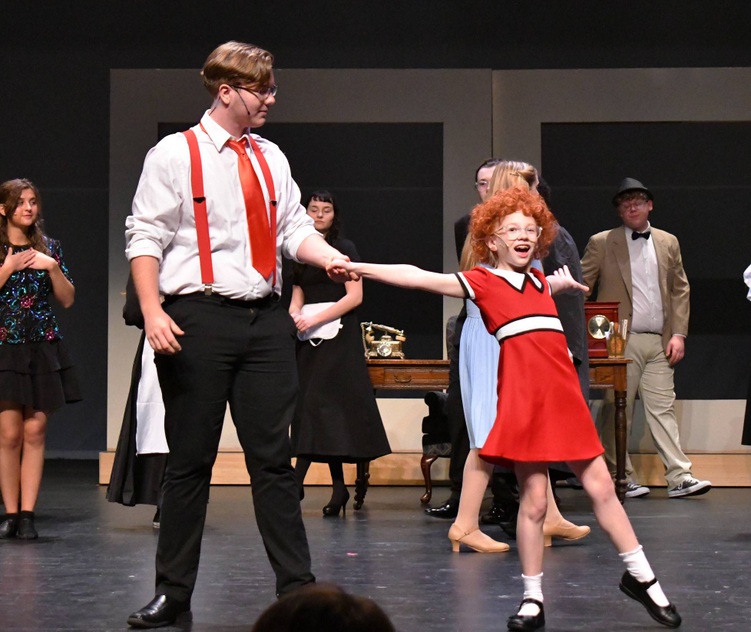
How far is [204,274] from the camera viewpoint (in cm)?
290

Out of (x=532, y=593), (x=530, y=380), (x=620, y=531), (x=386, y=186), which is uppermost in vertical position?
(x=386, y=186)

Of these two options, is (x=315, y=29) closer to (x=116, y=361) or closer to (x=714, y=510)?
(x=116, y=361)

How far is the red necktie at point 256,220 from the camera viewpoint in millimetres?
2941

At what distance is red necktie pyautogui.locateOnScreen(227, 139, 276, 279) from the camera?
2.94 meters

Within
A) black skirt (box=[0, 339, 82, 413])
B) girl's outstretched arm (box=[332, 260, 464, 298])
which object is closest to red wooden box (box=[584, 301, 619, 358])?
black skirt (box=[0, 339, 82, 413])

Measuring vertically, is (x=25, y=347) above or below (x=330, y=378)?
above

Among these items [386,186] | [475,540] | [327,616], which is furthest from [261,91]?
[386,186]

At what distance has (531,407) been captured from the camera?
10.1 feet

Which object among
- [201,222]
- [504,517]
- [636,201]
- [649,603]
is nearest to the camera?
[201,222]

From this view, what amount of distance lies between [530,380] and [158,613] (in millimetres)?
1109

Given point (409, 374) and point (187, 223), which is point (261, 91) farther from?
point (409, 374)

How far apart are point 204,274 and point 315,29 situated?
16.9 feet

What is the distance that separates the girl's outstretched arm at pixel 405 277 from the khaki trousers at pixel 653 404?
11.1ft

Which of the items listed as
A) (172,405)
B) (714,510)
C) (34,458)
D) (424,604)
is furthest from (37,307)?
(714,510)
